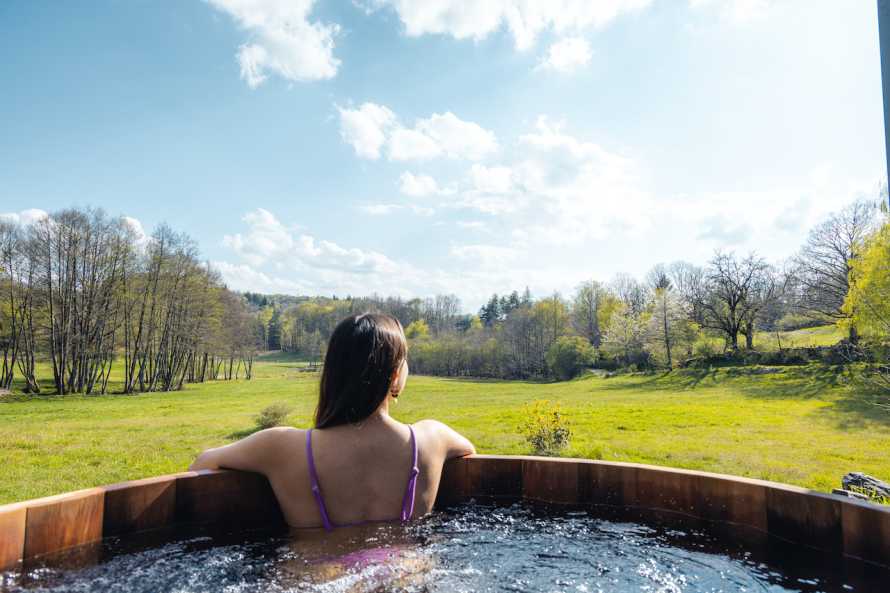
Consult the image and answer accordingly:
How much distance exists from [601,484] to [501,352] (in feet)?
182

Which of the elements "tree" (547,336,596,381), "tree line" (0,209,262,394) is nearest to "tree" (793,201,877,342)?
"tree" (547,336,596,381)

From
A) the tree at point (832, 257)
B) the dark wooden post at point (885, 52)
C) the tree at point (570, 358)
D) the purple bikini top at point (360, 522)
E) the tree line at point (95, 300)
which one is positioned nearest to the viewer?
the dark wooden post at point (885, 52)

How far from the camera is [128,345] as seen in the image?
32.2 m

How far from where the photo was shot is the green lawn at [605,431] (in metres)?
9.34

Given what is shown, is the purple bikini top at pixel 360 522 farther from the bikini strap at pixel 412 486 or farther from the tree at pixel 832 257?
the tree at pixel 832 257

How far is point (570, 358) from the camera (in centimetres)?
4691

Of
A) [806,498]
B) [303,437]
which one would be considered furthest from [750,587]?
[303,437]

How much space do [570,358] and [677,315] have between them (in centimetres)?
1012

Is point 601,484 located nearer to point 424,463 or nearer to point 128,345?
point 424,463

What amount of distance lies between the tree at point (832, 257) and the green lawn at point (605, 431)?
266 inches

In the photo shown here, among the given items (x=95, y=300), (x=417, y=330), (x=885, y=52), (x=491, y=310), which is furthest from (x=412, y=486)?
(x=491, y=310)

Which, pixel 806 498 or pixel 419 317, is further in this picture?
pixel 419 317

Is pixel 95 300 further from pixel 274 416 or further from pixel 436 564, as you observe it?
pixel 436 564

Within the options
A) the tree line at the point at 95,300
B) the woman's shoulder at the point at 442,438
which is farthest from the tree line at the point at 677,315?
the tree line at the point at 95,300
